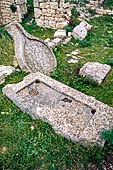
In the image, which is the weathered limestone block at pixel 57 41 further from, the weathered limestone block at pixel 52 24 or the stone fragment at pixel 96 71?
the stone fragment at pixel 96 71

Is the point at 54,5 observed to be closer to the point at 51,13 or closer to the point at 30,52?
the point at 51,13

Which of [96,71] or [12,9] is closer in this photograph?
[96,71]

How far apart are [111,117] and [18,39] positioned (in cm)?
286

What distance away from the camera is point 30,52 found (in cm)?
460

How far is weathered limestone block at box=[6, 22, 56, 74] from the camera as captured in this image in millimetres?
4383

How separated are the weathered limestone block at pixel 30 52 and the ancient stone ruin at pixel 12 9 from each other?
3.73 meters

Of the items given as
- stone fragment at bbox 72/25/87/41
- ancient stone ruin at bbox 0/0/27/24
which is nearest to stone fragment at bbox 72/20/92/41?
stone fragment at bbox 72/25/87/41

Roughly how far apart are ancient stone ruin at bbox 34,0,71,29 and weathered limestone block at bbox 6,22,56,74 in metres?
2.48

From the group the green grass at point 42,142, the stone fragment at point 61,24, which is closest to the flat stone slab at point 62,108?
the green grass at point 42,142

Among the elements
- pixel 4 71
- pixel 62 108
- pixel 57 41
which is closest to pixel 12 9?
pixel 57 41

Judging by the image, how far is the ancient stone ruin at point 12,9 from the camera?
25.5 feet

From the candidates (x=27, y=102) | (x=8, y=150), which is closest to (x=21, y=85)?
(x=27, y=102)

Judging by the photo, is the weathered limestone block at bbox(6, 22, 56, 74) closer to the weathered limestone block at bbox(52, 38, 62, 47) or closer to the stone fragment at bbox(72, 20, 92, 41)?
the weathered limestone block at bbox(52, 38, 62, 47)

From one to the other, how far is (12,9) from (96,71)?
17.9ft
